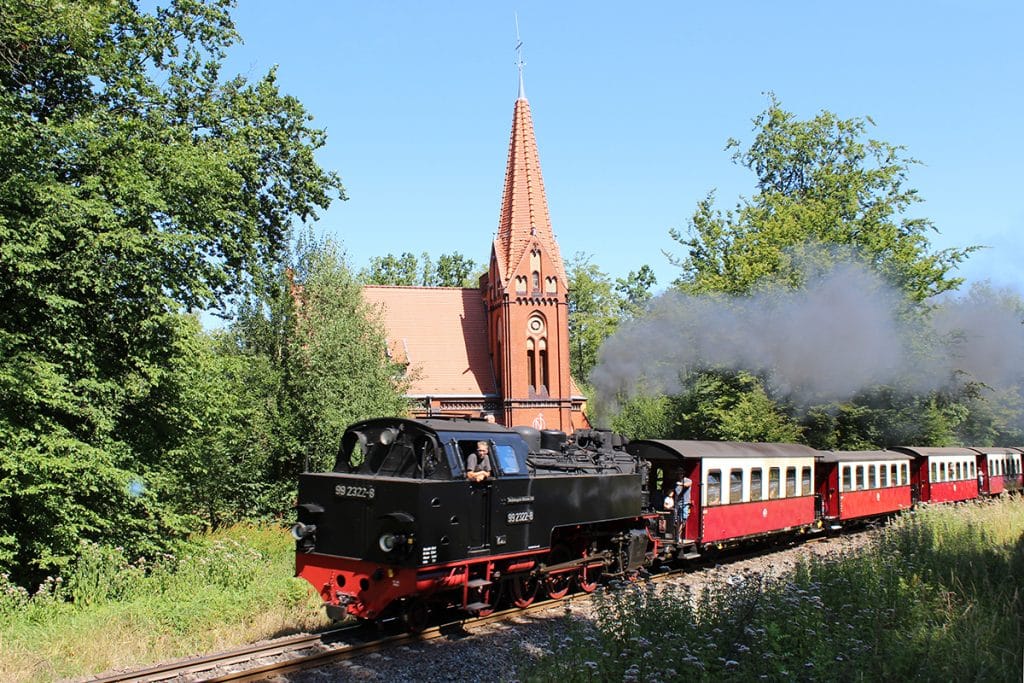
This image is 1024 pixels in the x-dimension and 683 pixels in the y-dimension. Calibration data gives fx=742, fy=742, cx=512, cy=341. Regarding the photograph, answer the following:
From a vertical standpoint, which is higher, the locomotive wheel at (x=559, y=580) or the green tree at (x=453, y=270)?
the green tree at (x=453, y=270)

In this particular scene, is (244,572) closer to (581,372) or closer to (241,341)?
(241,341)

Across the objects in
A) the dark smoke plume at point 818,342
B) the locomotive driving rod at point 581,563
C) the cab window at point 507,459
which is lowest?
the locomotive driving rod at point 581,563

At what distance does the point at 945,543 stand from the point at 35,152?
1732cm

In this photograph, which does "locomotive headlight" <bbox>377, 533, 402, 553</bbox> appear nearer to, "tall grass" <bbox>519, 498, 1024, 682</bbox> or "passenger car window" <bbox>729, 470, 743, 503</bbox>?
"tall grass" <bbox>519, 498, 1024, 682</bbox>

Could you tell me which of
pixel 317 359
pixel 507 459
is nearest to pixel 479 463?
pixel 507 459

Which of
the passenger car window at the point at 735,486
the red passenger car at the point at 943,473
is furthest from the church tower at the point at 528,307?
the passenger car window at the point at 735,486

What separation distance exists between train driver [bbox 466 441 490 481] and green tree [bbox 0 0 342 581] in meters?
7.37

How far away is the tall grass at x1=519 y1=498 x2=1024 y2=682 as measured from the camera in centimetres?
656

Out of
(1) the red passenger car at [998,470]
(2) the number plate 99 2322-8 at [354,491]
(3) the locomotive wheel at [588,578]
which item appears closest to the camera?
(2) the number plate 99 2322-8 at [354,491]

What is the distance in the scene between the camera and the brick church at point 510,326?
38.4 metres

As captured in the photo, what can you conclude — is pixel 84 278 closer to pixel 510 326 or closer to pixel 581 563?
pixel 581 563

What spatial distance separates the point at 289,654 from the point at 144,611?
3102 millimetres

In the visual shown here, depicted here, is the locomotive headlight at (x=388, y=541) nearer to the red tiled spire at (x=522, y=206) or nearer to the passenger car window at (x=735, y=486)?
the passenger car window at (x=735, y=486)

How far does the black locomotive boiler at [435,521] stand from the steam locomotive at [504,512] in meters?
0.02
